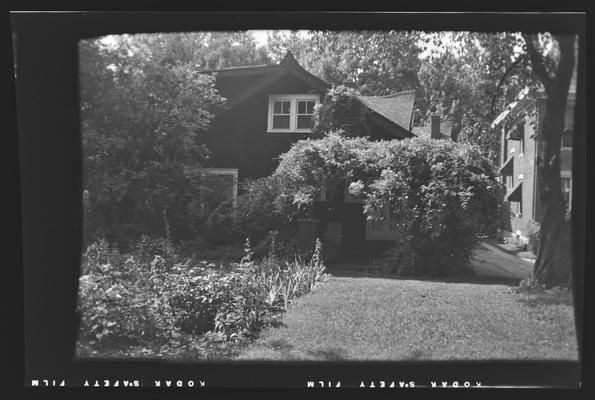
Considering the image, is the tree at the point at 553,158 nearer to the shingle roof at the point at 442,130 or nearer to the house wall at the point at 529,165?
the house wall at the point at 529,165

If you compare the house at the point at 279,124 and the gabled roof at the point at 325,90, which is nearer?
the house at the point at 279,124

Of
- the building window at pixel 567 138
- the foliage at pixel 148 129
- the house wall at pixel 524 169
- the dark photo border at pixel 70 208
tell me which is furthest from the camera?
the house wall at pixel 524 169

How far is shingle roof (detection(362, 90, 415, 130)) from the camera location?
735 centimetres

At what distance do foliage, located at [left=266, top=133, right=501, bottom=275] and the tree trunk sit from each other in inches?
73.3

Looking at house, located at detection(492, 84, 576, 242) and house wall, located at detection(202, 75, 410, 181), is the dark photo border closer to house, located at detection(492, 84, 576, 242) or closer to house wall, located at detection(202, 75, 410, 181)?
house, located at detection(492, 84, 576, 242)

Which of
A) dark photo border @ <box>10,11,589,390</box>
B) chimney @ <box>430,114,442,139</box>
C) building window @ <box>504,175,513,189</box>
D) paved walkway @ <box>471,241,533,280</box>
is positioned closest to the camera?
dark photo border @ <box>10,11,589,390</box>

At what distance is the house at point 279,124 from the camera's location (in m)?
6.26

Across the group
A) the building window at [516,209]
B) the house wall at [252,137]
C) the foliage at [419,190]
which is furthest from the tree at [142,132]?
the building window at [516,209]

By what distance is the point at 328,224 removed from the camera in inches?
273

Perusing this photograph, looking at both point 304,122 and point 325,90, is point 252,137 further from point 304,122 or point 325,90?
point 325,90

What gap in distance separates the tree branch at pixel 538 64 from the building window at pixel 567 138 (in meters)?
0.60

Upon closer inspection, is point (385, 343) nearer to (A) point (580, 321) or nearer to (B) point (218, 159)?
(A) point (580, 321)

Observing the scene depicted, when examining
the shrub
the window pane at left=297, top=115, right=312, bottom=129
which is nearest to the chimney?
the window pane at left=297, top=115, right=312, bottom=129

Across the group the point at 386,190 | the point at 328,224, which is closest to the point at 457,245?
the point at 386,190
